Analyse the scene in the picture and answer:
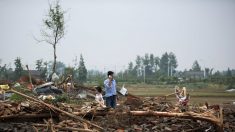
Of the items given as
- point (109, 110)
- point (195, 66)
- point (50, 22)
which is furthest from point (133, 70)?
point (109, 110)

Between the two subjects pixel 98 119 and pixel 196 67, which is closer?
pixel 98 119

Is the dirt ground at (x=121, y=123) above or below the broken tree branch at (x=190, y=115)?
below

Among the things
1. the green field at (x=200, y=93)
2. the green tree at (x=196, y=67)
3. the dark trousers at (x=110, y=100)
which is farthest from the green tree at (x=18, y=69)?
the green tree at (x=196, y=67)

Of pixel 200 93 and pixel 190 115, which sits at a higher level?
pixel 190 115

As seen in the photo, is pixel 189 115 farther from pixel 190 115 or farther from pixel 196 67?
pixel 196 67

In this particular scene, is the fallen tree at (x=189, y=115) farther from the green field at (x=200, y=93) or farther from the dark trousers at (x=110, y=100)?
the green field at (x=200, y=93)

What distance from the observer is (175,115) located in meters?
8.40

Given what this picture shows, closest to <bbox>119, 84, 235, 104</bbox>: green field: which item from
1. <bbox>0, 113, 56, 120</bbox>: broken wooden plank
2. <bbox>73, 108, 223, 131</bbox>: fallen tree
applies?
<bbox>73, 108, 223, 131</bbox>: fallen tree

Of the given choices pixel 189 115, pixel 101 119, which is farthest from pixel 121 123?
pixel 189 115

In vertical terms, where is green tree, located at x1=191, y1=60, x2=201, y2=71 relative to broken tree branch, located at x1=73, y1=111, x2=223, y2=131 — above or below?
above

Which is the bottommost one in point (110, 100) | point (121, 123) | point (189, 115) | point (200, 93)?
point (200, 93)

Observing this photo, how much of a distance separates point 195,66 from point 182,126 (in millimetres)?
80625

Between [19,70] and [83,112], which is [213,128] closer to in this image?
[83,112]

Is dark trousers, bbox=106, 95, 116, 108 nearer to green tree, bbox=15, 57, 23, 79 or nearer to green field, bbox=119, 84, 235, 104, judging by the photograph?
green field, bbox=119, 84, 235, 104
